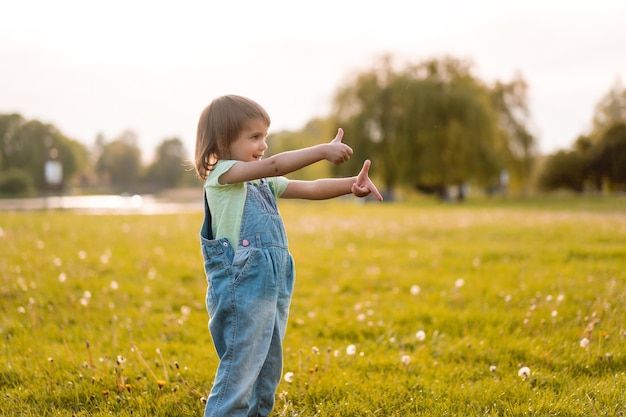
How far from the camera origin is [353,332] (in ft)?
16.2

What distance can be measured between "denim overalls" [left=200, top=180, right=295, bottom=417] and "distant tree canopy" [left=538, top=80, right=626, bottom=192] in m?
50.1

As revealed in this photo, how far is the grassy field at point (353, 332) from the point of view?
3369 mm

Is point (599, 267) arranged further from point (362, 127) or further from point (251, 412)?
point (362, 127)

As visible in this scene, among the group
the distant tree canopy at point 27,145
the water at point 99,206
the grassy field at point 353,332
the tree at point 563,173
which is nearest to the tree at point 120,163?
the distant tree canopy at point 27,145

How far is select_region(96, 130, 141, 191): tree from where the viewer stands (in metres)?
Result: 88.9

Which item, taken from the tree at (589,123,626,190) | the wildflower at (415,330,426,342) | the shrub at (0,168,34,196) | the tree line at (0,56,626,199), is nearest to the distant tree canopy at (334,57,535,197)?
the tree line at (0,56,626,199)

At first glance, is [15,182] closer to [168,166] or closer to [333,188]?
[168,166]

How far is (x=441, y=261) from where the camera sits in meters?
8.31

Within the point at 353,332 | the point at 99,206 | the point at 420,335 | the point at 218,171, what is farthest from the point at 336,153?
the point at 99,206

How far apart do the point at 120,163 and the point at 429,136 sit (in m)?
68.8

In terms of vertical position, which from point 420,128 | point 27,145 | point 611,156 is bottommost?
point 611,156

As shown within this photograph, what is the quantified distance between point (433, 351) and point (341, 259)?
14.7ft

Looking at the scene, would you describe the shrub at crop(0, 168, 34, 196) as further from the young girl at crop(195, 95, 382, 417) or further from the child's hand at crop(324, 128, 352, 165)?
the child's hand at crop(324, 128, 352, 165)

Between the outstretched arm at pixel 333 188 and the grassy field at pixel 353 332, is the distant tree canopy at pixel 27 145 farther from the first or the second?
the outstretched arm at pixel 333 188
